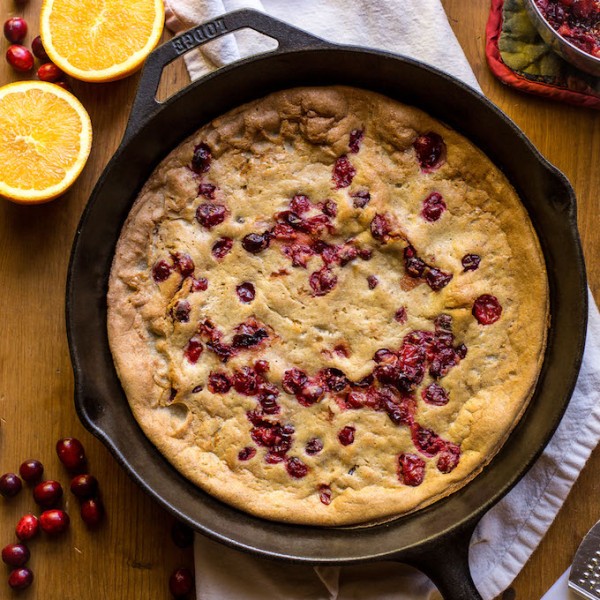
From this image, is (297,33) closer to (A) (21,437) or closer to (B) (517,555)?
(A) (21,437)

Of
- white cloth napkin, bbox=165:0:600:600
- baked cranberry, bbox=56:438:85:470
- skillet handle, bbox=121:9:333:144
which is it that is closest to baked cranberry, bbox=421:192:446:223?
white cloth napkin, bbox=165:0:600:600

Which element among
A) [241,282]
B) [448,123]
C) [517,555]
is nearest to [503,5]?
[448,123]

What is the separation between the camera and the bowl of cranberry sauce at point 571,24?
10.5 feet

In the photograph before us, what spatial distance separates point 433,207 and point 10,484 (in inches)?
78.7

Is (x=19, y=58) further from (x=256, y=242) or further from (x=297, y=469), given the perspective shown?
(x=297, y=469)

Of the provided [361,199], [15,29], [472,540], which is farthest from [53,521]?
[15,29]

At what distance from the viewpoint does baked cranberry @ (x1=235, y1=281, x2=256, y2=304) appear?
3162mm

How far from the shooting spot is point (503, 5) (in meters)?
3.39

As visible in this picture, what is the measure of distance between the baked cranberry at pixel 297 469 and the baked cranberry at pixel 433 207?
1.04m

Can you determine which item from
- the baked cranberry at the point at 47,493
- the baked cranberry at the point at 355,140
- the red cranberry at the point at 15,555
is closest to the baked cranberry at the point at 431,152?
the baked cranberry at the point at 355,140

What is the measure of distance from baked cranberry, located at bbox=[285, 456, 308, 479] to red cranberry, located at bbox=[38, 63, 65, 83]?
1.86m

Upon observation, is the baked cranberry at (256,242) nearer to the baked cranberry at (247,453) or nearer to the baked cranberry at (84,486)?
the baked cranberry at (247,453)

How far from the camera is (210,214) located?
3168 millimetres

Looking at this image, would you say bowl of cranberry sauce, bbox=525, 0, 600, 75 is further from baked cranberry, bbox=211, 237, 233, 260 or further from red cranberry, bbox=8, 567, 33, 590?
red cranberry, bbox=8, 567, 33, 590
